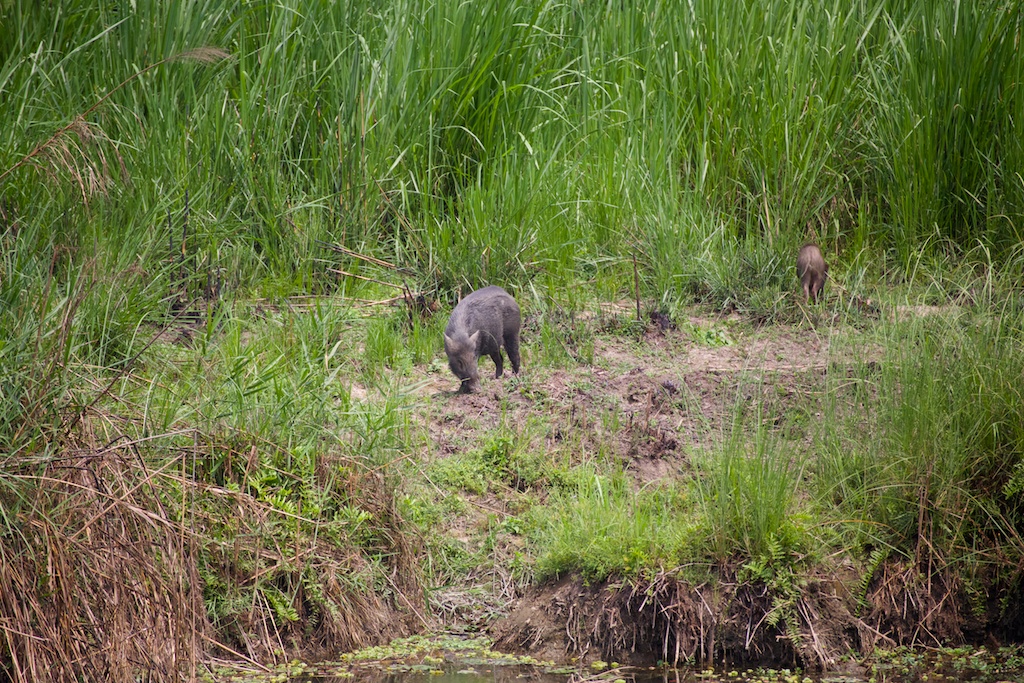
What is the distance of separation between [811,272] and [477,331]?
2205mm

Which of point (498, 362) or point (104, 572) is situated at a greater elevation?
point (104, 572)

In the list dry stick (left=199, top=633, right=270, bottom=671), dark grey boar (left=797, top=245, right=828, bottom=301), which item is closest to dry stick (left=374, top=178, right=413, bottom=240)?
dark grey boar (left=797, top=245, right=828, bottom=301)

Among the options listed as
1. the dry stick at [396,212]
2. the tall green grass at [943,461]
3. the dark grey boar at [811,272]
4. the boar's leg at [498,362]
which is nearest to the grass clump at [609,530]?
the tall green grass at [943,461]

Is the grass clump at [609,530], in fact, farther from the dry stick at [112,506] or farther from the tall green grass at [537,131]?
the tall green grass at [537,131]

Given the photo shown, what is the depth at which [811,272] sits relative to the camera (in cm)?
702

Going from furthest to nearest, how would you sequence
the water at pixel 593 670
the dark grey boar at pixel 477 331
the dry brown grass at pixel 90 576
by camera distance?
the dark grey boar at pixel 477 331, the water at pixel 593 670, the dry brown grass at pixel 90 576

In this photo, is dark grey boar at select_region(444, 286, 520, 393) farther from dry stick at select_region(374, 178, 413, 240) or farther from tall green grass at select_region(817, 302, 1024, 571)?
tall green grass at select_region(817, 302, 1024, 571)

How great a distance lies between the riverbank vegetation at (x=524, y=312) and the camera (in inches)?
175

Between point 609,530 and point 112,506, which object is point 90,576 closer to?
point 112,506

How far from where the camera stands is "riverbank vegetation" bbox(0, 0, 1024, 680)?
445cm

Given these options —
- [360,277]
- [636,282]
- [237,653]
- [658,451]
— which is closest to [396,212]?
[360,277]

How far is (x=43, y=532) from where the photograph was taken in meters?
3.62

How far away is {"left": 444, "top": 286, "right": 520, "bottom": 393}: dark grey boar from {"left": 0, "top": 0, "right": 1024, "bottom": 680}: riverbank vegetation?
19 cm

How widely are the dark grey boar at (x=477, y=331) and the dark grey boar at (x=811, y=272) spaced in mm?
1888
